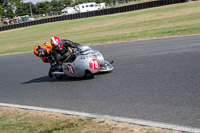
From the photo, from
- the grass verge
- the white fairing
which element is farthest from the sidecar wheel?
the grass verge

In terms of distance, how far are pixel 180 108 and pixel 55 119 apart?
2.09 meters

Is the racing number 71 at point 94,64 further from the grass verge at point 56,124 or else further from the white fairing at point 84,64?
the grass verge at point 56,124

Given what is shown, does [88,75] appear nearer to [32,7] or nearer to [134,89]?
[134,89]

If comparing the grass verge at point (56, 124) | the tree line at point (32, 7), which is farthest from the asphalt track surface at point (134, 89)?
the tree line at point (32, 7)

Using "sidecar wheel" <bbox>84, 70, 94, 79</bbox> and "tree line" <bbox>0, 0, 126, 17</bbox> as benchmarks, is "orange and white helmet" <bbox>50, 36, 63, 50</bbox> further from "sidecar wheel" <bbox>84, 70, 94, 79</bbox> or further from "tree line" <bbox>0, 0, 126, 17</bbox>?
"tree line" <bbox>0, 0, 126, 17</bbox>

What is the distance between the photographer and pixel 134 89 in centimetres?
632

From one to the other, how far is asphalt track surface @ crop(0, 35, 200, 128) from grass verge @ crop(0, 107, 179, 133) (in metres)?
0.38

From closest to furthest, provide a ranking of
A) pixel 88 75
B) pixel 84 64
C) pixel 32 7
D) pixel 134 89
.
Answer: pixel 134 89
pixel 84 64
pixel 88 75
pixel 32 7

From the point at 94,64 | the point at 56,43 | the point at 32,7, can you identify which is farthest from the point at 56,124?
the point at 32,7

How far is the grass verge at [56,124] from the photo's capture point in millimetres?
4332

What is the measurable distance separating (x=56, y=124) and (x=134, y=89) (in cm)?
198

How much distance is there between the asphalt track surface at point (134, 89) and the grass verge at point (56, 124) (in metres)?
0.38

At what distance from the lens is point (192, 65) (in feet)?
24.8

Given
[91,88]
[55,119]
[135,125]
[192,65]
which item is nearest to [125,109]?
[135,125]
